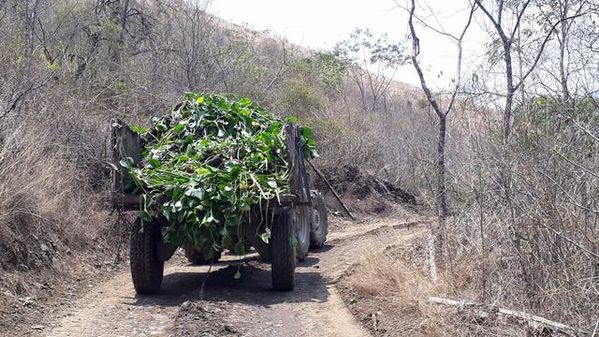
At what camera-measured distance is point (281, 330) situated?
757 cm

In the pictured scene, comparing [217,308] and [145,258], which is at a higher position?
[145,258]

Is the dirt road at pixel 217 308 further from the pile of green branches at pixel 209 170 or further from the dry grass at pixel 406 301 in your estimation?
the pile of green branches at pixel 209 170

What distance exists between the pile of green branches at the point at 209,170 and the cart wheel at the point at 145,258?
37cm

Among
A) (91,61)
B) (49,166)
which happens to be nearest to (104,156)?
(49,166)

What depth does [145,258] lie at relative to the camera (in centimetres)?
883

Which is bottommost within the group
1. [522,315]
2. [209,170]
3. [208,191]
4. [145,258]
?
[522,315]

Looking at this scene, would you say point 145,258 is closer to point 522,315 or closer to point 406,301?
point 406,301

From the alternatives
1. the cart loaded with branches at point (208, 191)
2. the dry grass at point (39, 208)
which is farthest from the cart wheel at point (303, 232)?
the dry grass at point (39, 208)

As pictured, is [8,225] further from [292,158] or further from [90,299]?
[292,158]

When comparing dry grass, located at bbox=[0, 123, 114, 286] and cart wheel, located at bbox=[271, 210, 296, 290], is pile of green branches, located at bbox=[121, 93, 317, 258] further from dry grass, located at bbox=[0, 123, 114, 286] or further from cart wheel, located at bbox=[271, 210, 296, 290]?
dry grass, located at bbox=[0, 123, 114, 286]

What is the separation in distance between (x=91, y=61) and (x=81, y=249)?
6856 millimetres

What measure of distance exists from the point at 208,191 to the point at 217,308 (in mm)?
1393

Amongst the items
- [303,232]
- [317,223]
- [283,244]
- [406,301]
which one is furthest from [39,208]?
[406,301]

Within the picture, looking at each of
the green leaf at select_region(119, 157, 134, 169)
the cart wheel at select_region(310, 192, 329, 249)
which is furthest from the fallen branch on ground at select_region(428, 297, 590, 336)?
the cart wheel at select_region(310, 192, 329, 249)
